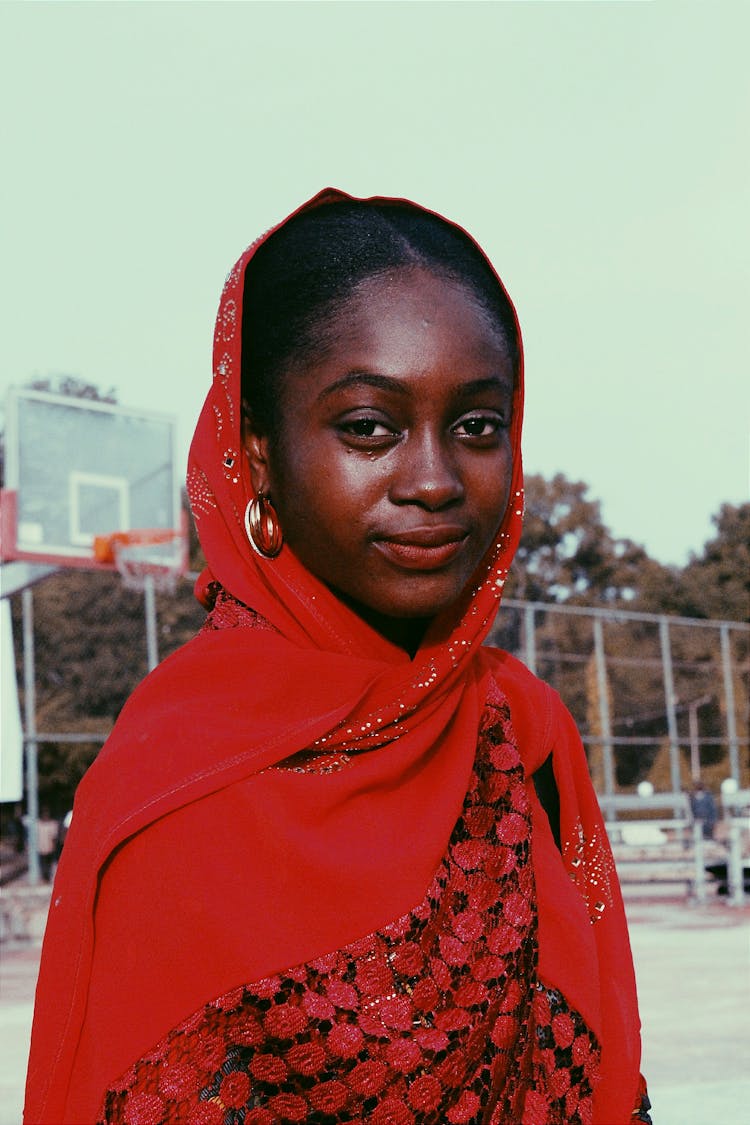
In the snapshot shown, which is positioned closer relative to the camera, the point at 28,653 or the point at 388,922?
the point at 388,922

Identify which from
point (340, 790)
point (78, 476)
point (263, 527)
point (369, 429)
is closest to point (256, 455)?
point (263, 527)

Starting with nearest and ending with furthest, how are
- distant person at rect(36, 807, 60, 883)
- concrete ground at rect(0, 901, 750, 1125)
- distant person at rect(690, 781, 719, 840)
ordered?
concrete ground at rect(0, 901, 750, 1125) → distant person at rect(690, 781, 719, 840) → distant person at rect(36, 807, 60, 883)

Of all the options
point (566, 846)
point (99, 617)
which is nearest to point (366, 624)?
point (566, 846)

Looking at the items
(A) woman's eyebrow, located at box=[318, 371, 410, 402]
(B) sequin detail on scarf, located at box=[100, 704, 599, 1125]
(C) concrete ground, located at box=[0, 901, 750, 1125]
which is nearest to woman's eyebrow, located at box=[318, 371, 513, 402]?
(A) woman's eyebrow, located at box=[318, 371, 410, 402]

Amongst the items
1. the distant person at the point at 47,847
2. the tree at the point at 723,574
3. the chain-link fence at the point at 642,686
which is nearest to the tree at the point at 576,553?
the tree at the point at 723,574

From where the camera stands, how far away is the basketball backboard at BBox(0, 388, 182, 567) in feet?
45.8

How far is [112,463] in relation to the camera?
49.6ft

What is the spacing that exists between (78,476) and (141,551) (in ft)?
3.37

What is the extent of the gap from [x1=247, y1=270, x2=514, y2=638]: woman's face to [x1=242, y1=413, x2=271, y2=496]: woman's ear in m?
0.06

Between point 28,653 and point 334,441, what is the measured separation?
634 inches

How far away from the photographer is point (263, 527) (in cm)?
150

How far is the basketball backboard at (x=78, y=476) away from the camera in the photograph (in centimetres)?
1395

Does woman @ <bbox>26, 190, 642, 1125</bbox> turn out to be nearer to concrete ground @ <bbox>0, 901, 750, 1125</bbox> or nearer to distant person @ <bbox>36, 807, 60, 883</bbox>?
concrete ground @ <bbox>0, 901, 750, 1125</bbox>

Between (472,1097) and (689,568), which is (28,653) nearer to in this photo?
(472,1097)
